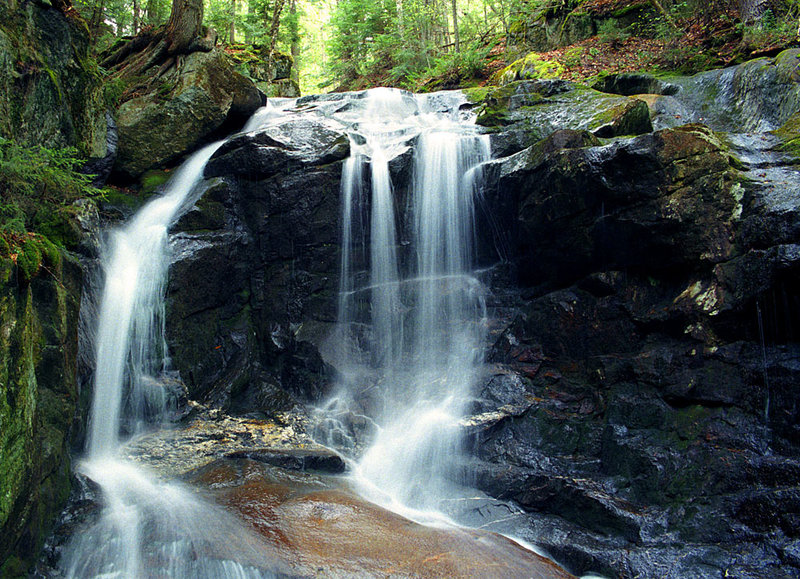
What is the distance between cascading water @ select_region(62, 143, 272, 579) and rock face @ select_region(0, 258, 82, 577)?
47 centimetres

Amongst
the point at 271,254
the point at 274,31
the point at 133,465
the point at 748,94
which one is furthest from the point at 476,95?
the point at 133,465

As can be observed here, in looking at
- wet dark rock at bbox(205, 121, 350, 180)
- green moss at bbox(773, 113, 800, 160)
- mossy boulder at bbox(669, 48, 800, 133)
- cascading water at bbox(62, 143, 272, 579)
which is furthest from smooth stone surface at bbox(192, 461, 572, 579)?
mossy boulder at bbox(669, 48, 800, 133)

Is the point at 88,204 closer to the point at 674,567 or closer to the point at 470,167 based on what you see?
the point at 470,167

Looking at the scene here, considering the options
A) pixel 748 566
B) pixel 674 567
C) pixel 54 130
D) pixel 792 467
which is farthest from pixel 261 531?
pixel 54 130

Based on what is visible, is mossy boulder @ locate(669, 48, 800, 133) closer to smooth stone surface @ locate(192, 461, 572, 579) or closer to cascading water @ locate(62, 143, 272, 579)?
smooth stone surface @ locate(192, 461, 572, 579)

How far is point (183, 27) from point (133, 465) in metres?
10.3

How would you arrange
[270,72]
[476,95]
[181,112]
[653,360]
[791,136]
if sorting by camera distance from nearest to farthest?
[653,360]
[791,136]
[181,112]
[476,95]
[270,72]

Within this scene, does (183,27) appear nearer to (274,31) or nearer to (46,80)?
(46,80)

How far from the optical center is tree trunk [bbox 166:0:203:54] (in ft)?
37.8

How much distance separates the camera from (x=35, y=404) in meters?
4.39

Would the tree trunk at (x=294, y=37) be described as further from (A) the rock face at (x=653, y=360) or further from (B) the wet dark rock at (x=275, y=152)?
(A) the rock face at (x=653, y=360)

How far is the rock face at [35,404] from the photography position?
367cm

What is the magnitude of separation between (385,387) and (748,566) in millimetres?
5194

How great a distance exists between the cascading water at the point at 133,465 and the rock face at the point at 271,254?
0.79 meters
